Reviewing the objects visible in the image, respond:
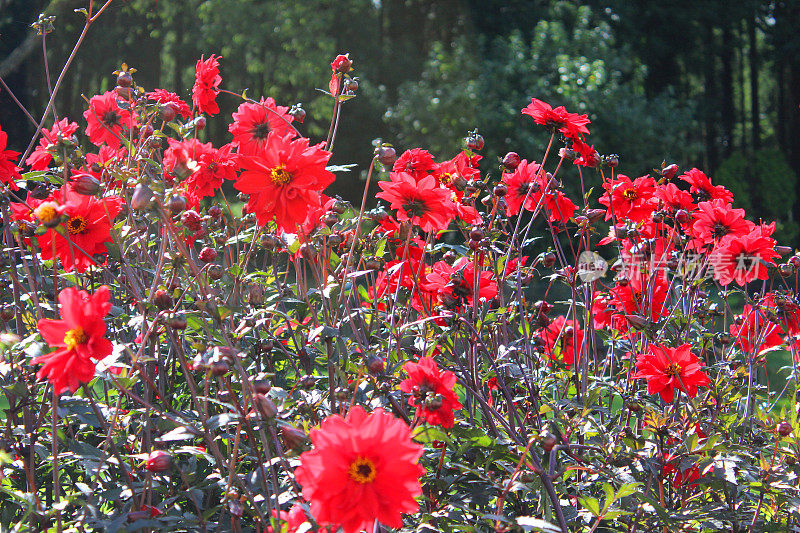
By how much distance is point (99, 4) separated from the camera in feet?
25.2

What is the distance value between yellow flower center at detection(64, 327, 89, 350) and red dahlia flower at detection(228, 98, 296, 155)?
58 cm

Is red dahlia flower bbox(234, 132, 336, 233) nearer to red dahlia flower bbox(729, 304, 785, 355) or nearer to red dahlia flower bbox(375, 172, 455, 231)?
red dahlia flower bbox(375, 172, 455, 231)

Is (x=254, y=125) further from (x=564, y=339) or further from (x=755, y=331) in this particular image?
(x=755, y=331)

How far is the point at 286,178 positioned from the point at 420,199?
0.33m

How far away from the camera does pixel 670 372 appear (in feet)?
4.63

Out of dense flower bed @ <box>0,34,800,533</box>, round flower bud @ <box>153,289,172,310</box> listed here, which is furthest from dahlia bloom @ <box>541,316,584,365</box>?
round flower bud @ <box>153,289,172,310</box>

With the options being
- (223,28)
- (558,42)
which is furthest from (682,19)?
(223,28)

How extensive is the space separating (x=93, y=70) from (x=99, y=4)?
3.40 m

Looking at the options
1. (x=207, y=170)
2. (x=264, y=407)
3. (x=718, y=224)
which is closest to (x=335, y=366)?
(x=264, y=407)

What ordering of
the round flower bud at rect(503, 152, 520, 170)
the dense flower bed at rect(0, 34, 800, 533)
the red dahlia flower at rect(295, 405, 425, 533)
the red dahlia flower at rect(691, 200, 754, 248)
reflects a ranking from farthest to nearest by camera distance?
the round flower bud at rect(503, 152, 520, 170) → the red dahlia flower at rect(691, 200, 754, 248) → the dense flower bed at rect(0, 34, 800, 533) → the red dahlia flower at rect(295, 405, 425, 533)

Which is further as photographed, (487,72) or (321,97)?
(321,97)

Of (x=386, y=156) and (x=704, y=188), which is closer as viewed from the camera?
(x=386, y=156)

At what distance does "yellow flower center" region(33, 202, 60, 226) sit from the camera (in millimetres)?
1021

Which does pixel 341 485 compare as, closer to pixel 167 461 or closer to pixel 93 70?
pixel 167 461
